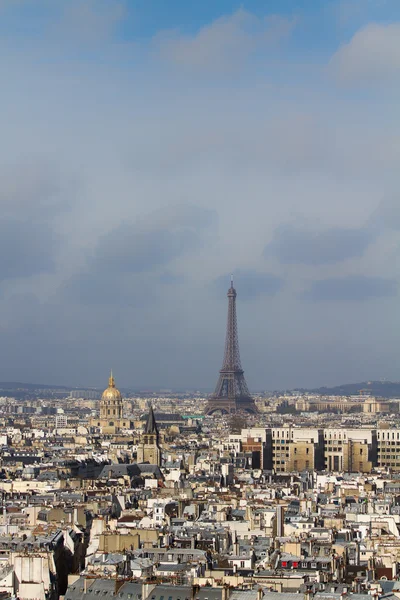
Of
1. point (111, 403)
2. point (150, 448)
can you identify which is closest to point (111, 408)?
point (111, 403)

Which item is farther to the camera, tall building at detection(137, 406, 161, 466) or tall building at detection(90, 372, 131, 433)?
tall building at detection(90, 372, 131, 433)

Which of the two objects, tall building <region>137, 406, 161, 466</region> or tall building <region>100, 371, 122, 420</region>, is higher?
tall building <region>100, 371, 122, 420</region>

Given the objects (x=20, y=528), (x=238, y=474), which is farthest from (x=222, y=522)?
(x=238, y=474)

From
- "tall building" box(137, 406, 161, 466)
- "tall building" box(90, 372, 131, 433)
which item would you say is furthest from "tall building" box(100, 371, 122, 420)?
"tall building" box(137, 406, 161, 466)

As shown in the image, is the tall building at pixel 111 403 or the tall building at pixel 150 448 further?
the tall building at pixel 111 403

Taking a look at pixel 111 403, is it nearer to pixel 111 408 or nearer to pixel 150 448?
pixel 111 408

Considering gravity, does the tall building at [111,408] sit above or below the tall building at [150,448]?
above

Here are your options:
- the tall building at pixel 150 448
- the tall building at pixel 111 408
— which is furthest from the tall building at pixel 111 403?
the tall building at pixel 150 448

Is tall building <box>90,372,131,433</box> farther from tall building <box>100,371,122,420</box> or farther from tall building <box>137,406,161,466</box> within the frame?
tall building <box>137,406,161,466</box>

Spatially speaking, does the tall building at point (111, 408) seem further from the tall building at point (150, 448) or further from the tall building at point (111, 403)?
the tall building at point (150, 448)

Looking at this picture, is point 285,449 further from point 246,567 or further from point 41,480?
point 246,567

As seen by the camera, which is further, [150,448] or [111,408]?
[111,408]
